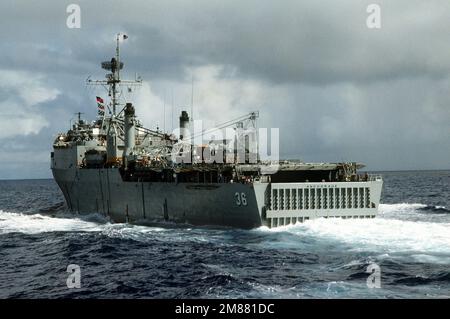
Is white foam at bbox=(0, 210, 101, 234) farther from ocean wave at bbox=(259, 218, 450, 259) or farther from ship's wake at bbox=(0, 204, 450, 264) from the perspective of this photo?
ocean wave at bbox=(259, 218, 450, 259)

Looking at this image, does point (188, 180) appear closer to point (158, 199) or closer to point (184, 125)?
point (158, 199)

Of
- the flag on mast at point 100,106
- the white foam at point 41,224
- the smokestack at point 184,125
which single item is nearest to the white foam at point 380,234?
the white foam at point 41,224

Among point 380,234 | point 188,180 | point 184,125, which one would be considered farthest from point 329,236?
point 184,125

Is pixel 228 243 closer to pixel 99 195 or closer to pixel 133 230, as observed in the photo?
pixel 133 230

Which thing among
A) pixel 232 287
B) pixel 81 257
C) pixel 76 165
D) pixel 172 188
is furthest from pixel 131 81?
pixel 232 287

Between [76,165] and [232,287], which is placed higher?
[76,165]

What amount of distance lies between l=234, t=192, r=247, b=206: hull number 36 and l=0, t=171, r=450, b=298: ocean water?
2064 millimetres

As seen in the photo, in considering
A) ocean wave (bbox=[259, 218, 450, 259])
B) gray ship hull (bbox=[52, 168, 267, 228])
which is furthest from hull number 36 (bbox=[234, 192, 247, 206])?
ocean wave (bbox=[259, 218, 450, 259])

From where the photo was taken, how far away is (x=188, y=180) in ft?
139

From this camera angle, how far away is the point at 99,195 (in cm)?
5384

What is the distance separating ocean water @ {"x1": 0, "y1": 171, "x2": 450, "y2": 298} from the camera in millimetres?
21750

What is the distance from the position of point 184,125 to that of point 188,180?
51.3ft

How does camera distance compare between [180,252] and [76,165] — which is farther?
[76,165]
